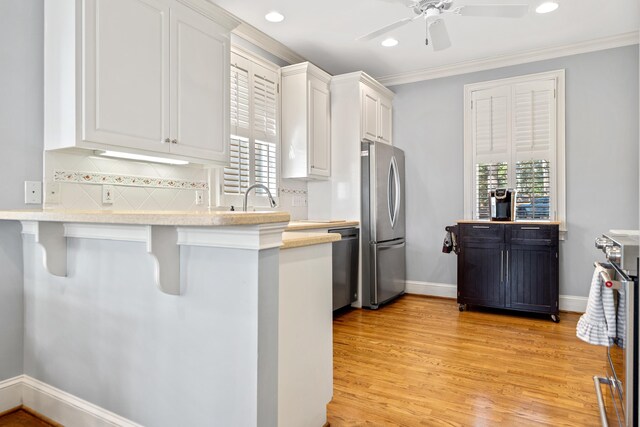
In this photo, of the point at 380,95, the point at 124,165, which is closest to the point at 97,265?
the point at 124,165

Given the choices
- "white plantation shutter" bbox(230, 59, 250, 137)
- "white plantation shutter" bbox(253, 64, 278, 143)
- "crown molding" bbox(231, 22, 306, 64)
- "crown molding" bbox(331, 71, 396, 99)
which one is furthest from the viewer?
"crown molding" bbox(331, 71, 396, 99)

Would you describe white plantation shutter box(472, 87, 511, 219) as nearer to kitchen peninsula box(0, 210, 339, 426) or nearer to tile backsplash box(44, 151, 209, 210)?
tile backsplash box(44, 151, 209, 210)

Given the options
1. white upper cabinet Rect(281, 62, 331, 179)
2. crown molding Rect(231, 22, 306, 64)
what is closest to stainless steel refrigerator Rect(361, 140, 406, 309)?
white upper cabinet Rect(281, 62, 331, 179)

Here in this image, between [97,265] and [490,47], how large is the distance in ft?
13.1

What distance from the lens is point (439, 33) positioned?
116 inches

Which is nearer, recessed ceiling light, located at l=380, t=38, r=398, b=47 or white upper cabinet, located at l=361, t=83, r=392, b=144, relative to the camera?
recessed ceiling light, located at l=380, t=38, r=398, b=47

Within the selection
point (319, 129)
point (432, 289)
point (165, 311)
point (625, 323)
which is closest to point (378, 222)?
point (319, 129)

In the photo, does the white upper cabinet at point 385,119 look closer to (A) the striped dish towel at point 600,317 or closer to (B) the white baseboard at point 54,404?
(A) the striped dish towel at point 600,317

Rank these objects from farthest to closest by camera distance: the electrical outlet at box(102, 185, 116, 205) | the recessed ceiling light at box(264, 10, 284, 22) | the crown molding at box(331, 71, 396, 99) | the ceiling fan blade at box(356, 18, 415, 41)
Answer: the crown molding at box(331, 71, 396, 99) < the recessed ceiling light at box(264, 10, 284, 22) < the ceiling fan blade at box(356, 18, 415, 41) < the electrical outlet at box(102, 185, 116, 205)

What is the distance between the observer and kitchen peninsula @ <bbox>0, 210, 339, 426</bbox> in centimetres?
135

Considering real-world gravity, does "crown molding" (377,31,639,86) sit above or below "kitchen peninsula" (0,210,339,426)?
above

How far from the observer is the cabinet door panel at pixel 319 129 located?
3.98 meters

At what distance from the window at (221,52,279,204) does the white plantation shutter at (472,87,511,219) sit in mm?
2212

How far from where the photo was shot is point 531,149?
13.7ft
